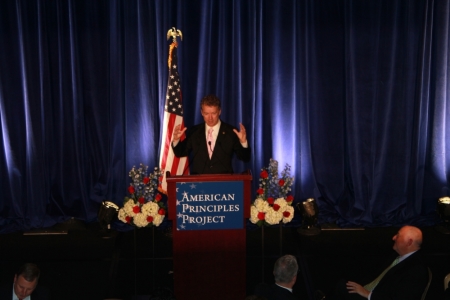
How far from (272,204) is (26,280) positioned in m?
2.58

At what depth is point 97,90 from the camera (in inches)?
290

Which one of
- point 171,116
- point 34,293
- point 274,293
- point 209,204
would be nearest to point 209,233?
point 209,204

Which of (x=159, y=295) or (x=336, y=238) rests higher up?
(x=159, y=295)

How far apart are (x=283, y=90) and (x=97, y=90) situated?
223cm

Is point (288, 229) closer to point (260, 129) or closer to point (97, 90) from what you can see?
point (260, 129)

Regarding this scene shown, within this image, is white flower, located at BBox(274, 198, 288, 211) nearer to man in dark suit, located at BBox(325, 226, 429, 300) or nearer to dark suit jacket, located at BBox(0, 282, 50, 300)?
man in dark suit, located at BBox(325, 226, 429, 300)

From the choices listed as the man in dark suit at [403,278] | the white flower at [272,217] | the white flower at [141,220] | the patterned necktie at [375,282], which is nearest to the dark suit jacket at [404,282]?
the man in dark suit at [403,278]

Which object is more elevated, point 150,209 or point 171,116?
point 171,116

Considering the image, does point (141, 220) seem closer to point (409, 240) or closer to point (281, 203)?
point (281, 203)

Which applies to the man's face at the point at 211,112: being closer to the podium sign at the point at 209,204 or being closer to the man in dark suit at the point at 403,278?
the podium sign at the point at 209,204

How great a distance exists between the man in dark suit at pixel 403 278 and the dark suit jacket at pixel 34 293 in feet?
7.30

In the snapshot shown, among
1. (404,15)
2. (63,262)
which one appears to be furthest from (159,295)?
(404,15)

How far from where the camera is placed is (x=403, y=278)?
4465 millimetres

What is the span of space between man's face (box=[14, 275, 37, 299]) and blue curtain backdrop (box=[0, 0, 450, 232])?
10.8 feet
